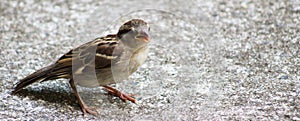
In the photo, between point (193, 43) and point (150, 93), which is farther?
point (193, 43)

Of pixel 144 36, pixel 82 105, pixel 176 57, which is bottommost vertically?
pixel 82 105

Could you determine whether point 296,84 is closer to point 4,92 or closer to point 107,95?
point 107,95

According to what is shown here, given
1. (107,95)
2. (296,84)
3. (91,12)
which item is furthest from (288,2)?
(107,95)

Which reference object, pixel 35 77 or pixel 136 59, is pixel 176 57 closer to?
pixel 136 59

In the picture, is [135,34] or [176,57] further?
[176,57]

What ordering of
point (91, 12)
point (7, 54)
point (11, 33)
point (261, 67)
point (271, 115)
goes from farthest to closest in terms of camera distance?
point (91, 12) → point (11, 33) → point (7, 54) → point (261, 67) → point (271, 115)

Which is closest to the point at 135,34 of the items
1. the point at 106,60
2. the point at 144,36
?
the point at 144,36
